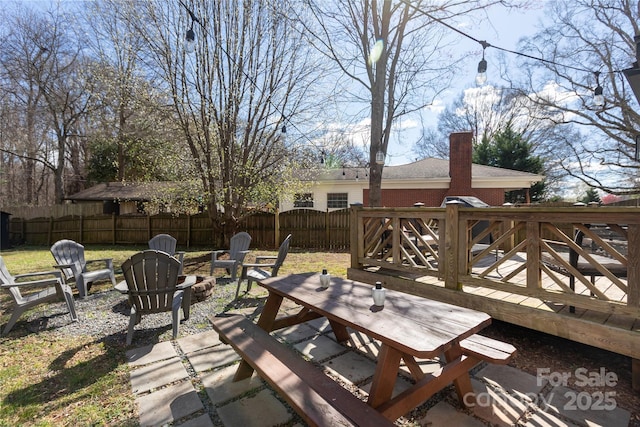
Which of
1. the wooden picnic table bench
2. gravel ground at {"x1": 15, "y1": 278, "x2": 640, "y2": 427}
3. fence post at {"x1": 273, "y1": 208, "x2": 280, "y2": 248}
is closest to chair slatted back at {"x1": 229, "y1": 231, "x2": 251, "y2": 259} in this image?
gravel ground at {"x1": 15, "y1": 278, "x2": 640, "y2": 427}

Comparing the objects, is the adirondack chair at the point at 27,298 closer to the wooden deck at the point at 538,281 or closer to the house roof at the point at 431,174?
the wooden deck at the point at 538,281

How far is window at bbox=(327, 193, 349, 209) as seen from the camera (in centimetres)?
1492

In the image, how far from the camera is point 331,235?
1124cm

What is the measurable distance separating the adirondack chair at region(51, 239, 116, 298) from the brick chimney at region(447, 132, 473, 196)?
12.7 metres

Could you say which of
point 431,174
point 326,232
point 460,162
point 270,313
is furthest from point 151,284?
point 431,174

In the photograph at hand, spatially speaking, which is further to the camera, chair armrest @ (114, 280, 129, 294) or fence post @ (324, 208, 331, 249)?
fence post @ (324, 208, 331, 249)

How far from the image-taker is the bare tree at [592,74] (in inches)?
527

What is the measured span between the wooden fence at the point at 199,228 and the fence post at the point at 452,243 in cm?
740

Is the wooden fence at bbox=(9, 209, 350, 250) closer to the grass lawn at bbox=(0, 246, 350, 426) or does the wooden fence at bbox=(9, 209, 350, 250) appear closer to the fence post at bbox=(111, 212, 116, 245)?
the fence post at bbox=(111, 212, 116, 245)

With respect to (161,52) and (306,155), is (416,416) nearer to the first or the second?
(306,155)

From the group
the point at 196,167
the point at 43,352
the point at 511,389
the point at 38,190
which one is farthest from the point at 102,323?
the point at 38,190

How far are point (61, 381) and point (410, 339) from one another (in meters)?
3.04

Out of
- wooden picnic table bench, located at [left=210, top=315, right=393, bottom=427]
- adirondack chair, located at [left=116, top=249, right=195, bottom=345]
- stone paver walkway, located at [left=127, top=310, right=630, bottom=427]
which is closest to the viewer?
wooden picnic table bench, located at [left=210, top=315, right=393, bottom=427]

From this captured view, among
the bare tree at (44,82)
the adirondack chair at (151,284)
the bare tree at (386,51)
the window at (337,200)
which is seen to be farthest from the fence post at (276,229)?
the bare tree at (44,82)
